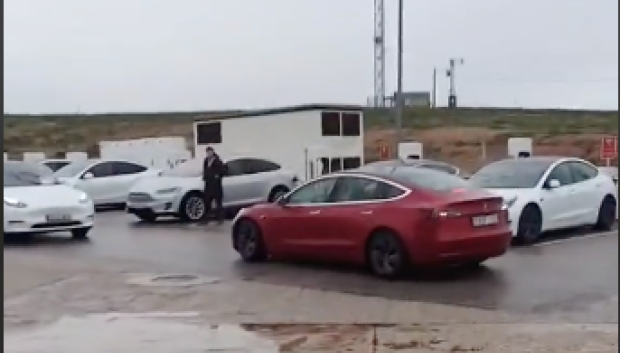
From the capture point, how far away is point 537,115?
8419 cm

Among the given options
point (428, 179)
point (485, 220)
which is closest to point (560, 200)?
point (485, 220)

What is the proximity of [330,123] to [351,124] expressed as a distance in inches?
45.3

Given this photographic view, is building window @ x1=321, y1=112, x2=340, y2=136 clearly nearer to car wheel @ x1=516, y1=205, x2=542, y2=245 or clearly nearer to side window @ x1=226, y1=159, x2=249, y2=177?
side window @ x1=226, y1=159, x2=249, y2=177

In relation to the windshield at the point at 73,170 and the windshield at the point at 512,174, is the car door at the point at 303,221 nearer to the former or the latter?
the windshield at the point at 512,174

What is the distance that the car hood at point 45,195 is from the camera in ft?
55.7

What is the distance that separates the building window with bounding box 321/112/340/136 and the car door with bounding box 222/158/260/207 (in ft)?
19.7

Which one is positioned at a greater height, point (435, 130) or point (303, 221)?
point (303, 221)

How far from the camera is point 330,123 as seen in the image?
2923 centimetres

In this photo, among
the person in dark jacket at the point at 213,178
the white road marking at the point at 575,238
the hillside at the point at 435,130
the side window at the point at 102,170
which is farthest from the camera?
the hillside at the point at 435,130

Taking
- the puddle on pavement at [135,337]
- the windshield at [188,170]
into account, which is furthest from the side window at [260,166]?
the puddle on pavement at [135,337]

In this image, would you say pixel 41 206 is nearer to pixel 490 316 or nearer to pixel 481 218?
pixel 481 218

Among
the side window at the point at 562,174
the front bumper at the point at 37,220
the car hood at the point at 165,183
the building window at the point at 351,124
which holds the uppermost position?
the building window at the point at 351,124

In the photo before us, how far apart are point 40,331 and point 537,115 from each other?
78.2m

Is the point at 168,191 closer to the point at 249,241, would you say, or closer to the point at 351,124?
the point at 249,241
